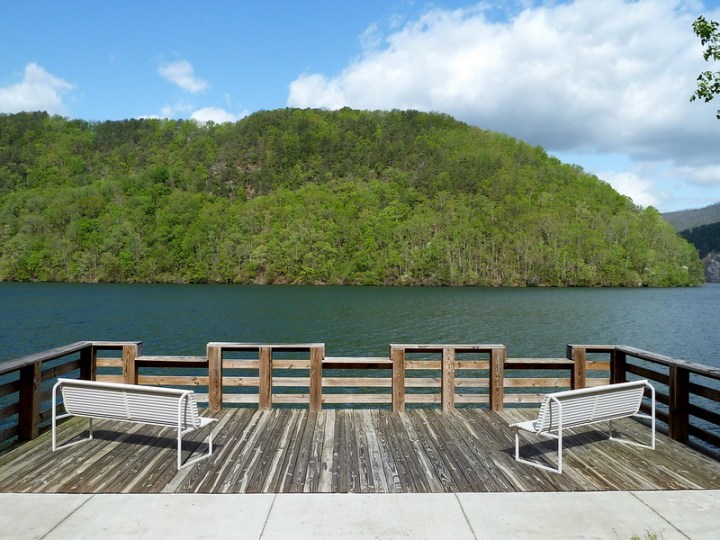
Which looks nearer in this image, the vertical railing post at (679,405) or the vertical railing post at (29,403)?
the vertical railing post at (29,403)

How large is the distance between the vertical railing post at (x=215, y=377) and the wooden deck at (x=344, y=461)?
605 millimetres

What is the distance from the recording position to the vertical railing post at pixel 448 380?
7.27m

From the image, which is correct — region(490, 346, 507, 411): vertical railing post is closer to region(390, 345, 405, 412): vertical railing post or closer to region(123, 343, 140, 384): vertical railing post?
region(390, 345, 405, 412): vertical railing post

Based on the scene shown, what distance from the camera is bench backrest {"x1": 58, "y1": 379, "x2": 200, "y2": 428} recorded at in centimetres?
495

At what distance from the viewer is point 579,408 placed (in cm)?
508

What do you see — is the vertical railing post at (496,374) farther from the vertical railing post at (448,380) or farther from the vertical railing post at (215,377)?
the vertical railing post at (215,377)

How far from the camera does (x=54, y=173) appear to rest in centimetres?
15300

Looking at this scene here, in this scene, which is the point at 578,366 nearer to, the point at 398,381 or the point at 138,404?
the point at 398,381

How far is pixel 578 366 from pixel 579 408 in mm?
2613

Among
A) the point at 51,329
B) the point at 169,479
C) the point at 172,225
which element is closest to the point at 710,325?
the point at 169,479

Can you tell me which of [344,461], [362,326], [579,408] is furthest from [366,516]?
[362,326]

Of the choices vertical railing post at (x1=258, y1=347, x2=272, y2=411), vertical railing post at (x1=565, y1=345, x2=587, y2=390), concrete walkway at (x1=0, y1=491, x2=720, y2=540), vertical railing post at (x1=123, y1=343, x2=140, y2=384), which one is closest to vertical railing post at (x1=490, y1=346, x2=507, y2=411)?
vertical railing post at (x1=565, y1=345, x2=587, y2=390)

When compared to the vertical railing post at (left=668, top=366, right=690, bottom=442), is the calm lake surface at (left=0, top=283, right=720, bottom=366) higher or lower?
lower

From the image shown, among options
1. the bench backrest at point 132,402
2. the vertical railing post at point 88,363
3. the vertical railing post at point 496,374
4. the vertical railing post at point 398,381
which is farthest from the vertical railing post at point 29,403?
the vertical railing post at point 496,374
